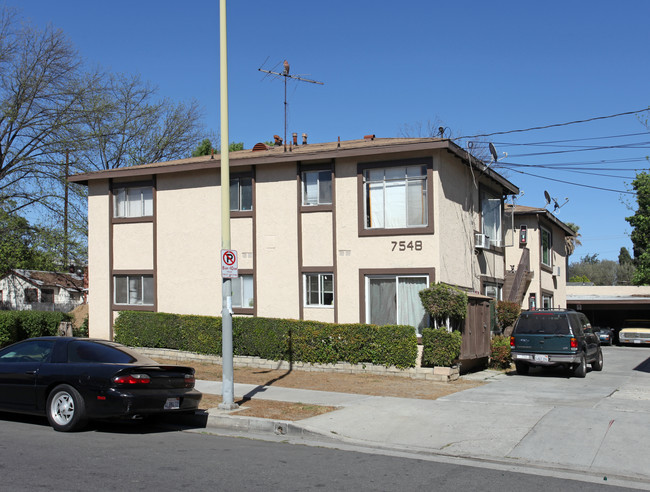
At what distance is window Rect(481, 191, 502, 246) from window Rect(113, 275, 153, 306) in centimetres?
1103

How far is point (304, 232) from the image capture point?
1872 cm

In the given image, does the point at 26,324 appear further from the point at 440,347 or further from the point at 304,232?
the point at 440,347

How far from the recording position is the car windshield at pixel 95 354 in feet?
31.9

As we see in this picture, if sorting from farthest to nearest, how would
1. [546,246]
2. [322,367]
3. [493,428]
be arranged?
1. [546,246]
2. [322,367]
3. [493,428]

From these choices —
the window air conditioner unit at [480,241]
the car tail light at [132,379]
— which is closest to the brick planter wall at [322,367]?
the window air conditioner unit at [480,241]

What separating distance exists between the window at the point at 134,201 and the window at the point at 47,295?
29.5 m

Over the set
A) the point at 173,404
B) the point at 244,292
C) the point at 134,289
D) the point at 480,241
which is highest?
the point at 480,241

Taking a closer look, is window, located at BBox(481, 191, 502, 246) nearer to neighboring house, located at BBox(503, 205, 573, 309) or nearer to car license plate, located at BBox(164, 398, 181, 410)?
neighboring house, located at BBox(503, 205, 573, 309)

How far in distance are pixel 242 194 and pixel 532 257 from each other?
1363cm

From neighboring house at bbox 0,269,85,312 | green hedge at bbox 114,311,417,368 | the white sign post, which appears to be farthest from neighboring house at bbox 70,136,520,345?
neighboring house at bbox 0,269,85,312

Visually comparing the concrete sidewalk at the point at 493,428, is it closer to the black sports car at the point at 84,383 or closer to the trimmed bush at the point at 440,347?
the black sports car at the point at 84,383

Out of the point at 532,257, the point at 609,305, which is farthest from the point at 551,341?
the point at 609,305

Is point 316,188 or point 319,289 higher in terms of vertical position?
point 316,188

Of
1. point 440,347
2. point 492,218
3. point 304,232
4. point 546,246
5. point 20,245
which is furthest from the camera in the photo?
point 546,246
